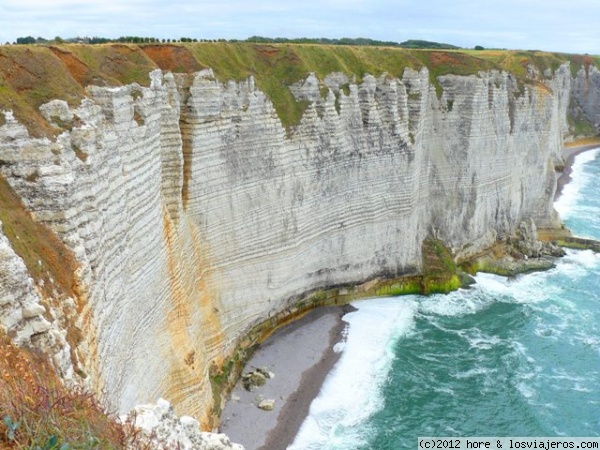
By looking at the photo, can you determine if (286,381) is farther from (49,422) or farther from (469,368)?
(49,422)

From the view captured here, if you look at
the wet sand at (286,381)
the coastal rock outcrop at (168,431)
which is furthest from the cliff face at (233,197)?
the coastal rock outcrop at (168,431)

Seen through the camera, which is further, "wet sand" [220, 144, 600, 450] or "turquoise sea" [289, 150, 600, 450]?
"turquoise sea" [289, 150, 600, 450]

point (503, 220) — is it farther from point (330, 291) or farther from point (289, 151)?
point (289, 151)

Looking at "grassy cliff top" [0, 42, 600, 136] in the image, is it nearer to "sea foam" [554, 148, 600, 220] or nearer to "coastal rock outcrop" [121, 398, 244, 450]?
"coastal rock outcrop" [121, 398, 244, 450]

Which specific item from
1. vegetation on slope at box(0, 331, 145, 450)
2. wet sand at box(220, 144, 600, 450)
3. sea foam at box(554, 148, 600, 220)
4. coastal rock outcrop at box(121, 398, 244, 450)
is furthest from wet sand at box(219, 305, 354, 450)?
sea foam at box(554, 148, 600, 220)

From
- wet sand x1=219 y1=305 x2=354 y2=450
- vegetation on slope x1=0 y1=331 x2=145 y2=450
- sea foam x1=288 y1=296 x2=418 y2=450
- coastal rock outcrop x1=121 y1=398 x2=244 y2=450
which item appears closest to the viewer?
vegetation on slope x1=0 y1=331 x2=145 y2=450

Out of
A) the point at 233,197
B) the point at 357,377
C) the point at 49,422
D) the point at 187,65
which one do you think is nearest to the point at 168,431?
the point at 49,422

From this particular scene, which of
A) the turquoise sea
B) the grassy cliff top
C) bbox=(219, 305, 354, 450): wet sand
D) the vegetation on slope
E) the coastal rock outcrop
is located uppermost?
the grassy cliff top
